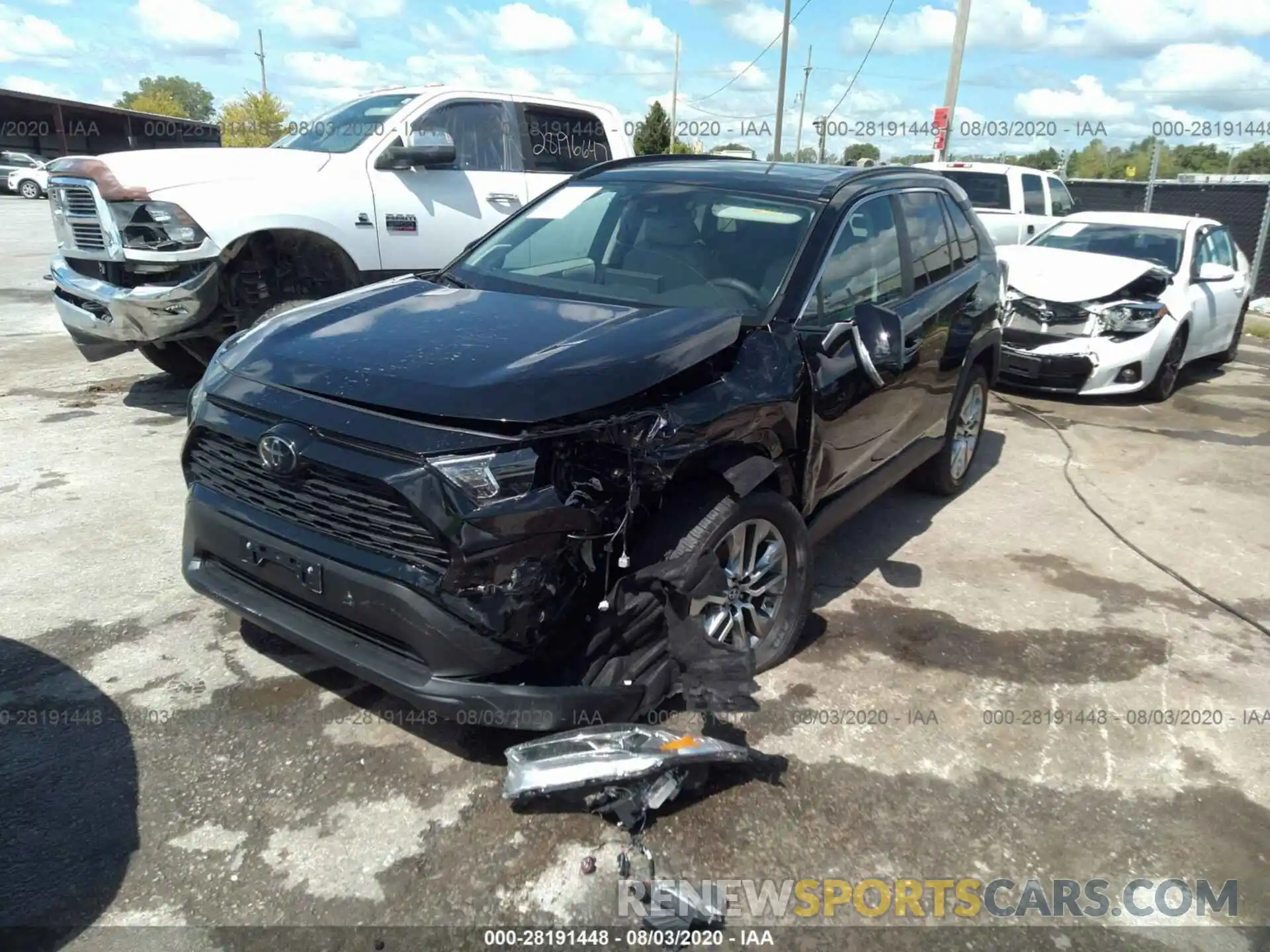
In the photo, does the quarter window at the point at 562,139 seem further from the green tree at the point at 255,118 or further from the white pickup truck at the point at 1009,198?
the green tree at the point at 255,118

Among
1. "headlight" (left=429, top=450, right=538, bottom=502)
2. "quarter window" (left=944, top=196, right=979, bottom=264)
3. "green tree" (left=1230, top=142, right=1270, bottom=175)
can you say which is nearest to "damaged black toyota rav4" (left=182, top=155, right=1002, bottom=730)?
"headlight" (left=429, top=450, right=538, bottom=502)

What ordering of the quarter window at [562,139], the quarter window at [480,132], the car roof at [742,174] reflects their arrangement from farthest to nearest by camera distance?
the quarter window at [562,139] → the quarter window at [480,132] → the car roof at [742,174]

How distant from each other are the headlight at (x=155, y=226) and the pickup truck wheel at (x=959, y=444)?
464 centimetres

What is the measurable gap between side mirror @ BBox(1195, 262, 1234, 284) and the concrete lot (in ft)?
15.7

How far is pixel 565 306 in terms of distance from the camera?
131 inches

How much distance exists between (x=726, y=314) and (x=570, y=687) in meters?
1.41

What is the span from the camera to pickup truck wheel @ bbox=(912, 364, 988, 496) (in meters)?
5.30

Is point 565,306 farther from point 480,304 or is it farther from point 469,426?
point 469,426

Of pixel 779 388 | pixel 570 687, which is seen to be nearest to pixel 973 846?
pixel 570 687

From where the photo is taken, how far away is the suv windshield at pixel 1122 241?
28.6ft

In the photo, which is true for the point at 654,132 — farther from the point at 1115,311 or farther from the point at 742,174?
the point at 742,174

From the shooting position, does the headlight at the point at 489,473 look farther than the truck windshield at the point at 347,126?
No

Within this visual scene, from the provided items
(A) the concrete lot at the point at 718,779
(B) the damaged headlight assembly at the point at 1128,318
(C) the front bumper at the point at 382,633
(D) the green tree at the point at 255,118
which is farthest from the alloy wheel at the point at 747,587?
(D) the green tree at the point at 255,118

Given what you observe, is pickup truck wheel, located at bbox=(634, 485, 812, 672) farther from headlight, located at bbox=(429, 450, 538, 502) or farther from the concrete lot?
headlight, located at bbox=(429, 450, 538, 502)
